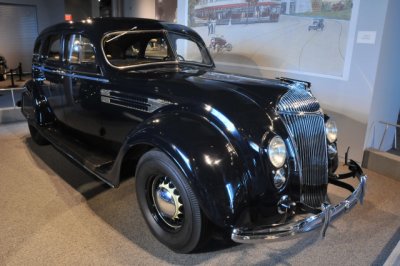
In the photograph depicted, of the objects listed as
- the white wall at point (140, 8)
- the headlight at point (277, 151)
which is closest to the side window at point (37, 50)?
the headlight at point (277, 151)

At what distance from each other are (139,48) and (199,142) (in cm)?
159

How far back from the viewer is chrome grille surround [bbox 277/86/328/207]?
82.0 inches

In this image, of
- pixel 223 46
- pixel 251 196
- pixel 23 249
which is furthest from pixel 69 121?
pixel 223 46

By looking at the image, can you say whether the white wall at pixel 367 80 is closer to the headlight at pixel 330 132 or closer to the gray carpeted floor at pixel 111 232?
the gray carpeted floor at pixel 111 232

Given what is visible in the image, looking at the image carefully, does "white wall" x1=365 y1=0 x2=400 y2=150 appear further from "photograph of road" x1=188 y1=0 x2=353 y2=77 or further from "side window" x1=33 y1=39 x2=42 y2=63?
"side window" x1=33 y1=39 x2=42 y2=63

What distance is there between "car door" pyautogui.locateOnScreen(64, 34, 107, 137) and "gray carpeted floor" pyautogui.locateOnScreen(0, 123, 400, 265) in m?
0.57

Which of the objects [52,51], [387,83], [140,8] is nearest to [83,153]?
[52,51]

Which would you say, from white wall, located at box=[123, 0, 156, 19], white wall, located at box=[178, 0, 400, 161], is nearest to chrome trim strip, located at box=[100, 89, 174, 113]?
white wall, located at box=[178, 0, 400, 161]

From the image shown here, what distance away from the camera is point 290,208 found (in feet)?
6.35

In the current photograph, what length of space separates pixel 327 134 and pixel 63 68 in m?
2.62

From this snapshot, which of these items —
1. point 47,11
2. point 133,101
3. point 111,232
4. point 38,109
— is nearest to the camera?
point 111,232

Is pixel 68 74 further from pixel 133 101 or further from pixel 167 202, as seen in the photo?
pixel 167 202

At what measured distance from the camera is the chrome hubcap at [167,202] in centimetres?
212

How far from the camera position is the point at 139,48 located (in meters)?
3.14
